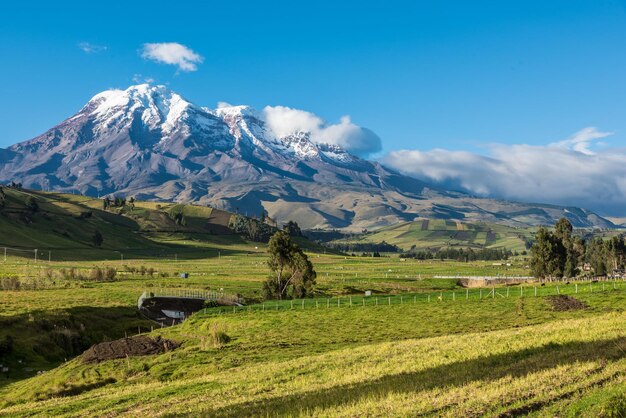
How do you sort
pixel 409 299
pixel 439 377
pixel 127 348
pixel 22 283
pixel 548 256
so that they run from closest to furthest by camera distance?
pixel 439 377 < pixel 127 348 < pixel 409 299 < pixel 22 283 < pixel 548 256

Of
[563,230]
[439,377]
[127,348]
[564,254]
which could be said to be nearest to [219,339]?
[127,348]

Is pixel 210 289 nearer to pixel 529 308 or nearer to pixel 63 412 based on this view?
pixel 529 308

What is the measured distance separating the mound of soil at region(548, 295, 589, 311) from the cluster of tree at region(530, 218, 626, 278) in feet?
221

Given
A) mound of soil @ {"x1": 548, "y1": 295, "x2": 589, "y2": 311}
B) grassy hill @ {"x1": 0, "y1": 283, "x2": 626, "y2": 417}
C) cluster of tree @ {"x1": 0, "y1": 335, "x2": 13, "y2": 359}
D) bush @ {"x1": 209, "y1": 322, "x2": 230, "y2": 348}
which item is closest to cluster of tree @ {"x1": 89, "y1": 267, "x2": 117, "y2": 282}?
cluster of tree @ {"x1": 0, "y1": 335, "x2": 13, "y2": 359}

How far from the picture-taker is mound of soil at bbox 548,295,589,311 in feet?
219

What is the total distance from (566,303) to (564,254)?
251ft

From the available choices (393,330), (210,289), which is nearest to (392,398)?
(393,330)

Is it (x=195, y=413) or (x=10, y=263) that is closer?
(x=195, y=413)

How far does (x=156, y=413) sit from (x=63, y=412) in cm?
749

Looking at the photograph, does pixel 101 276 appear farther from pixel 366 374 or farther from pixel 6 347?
pixel 366 374

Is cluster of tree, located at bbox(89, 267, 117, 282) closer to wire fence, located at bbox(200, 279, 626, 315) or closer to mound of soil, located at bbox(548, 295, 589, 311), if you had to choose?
wire fence, located at bbox(200, 279, 626, 315)

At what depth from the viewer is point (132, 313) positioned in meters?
91.6

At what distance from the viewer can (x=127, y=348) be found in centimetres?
5872

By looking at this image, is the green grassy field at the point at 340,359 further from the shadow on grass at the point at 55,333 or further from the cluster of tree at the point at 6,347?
the cluster of tree at the point at 6,347
